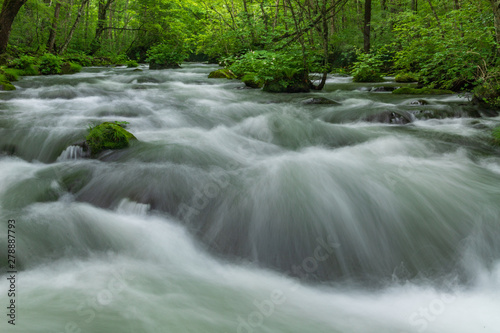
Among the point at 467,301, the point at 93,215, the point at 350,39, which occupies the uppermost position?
the point at 350,39

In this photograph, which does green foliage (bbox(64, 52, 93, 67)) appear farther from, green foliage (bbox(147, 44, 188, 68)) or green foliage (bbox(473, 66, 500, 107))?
green foliage (bbox(473, 66, 500, 107))

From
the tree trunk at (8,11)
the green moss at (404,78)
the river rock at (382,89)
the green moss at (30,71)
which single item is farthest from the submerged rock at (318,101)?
the green moss at (30,71)

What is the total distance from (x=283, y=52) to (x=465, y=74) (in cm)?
454

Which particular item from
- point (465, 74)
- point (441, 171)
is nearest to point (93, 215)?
point (441, 171)

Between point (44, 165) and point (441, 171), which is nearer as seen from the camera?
point (441, 171)

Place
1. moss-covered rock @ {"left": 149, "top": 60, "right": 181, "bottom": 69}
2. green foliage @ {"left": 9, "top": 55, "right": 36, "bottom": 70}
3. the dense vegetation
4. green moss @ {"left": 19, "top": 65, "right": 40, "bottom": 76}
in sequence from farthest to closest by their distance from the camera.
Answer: moss-covered rock @ {"left": 149, "top": 60, "right": 181, "bottom": 69}, green moss @ {"left": 19, "top": 65, "right": 40, "bottom": 76}, green foliage @ {"left": 9, "top": 55, "right": 36, "bottom": 70}, the dense vegetation

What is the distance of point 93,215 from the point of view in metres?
3.02

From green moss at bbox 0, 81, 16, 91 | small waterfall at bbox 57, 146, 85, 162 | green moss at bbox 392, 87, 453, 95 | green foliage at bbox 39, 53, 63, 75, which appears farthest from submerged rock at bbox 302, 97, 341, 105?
green foliage at bbox 39, 53, 63, 75

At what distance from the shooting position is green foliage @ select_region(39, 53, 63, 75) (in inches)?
484

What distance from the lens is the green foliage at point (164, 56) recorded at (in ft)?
55.8

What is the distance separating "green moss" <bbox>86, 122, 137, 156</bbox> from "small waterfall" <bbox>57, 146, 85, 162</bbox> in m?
0.15

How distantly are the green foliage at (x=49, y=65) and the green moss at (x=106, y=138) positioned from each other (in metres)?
10.1

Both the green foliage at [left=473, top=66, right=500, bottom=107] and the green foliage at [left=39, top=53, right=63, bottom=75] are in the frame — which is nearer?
the green foliage at [left=473, top=66, right=500, bottom=107]

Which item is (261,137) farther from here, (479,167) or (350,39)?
(350,39)
